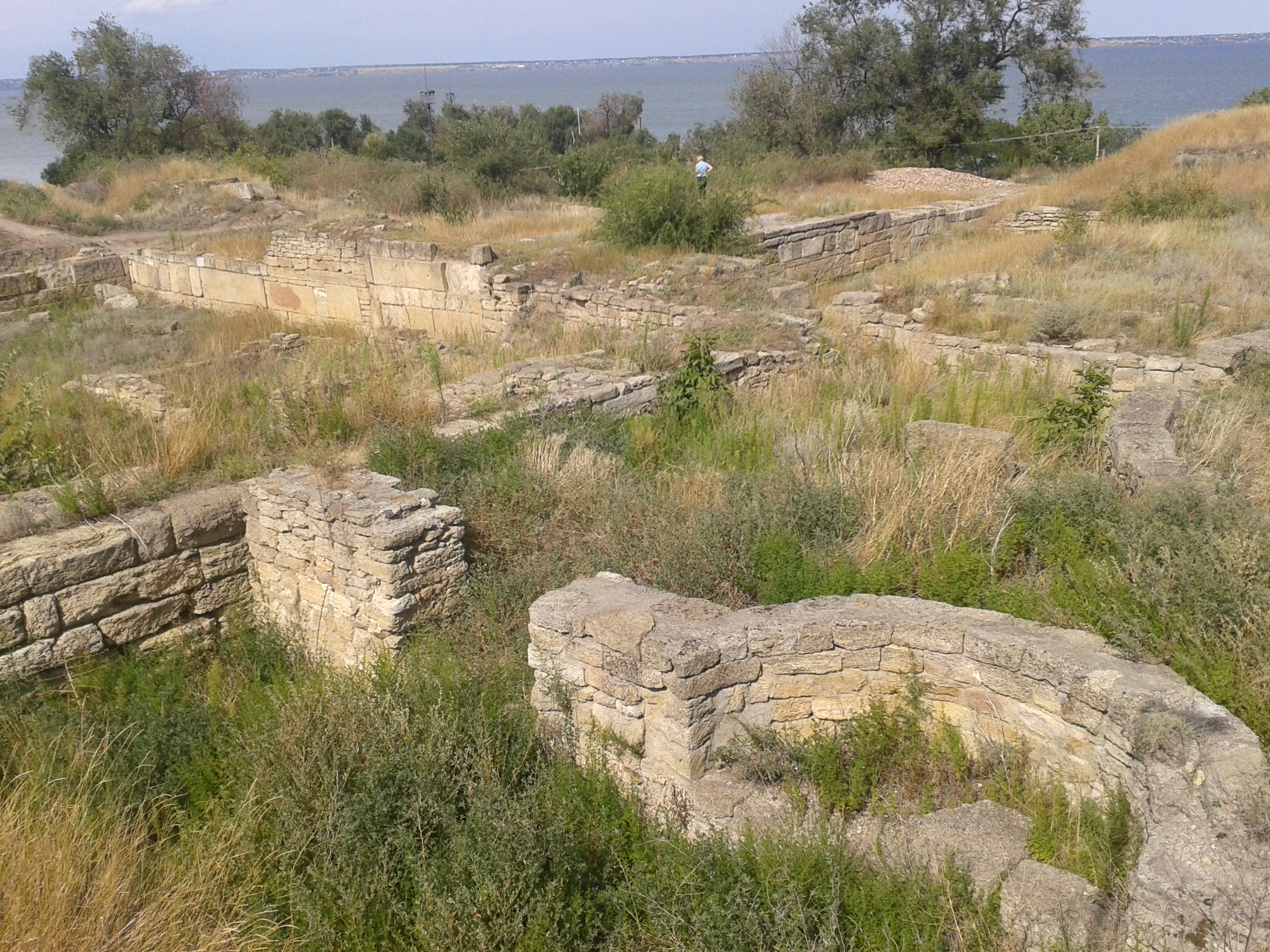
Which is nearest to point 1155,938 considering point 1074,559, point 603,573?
point 1074,559

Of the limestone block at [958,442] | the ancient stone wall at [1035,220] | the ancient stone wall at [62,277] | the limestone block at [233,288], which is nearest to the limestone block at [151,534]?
the limestone block at [958,442]

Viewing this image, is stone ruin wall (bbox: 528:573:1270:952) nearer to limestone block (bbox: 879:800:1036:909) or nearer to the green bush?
limestone block (bbox: 879:800:1036:909)

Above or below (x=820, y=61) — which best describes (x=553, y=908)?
below

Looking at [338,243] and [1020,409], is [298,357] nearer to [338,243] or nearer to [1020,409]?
[338,243]

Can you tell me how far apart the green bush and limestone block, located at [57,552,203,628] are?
8871 mm

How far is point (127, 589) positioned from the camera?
5176mm

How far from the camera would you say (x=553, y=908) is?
326 centimetres

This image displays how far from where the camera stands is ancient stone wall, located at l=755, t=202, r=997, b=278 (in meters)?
14.1

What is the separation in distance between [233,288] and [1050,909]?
53.3ft

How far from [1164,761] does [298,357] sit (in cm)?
911

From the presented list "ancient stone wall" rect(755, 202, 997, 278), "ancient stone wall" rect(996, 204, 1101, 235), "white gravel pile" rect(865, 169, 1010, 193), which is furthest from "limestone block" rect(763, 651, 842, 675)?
"white gravel pile" rect(865, 169, 1010, 193)

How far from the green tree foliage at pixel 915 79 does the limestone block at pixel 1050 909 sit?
27074mm

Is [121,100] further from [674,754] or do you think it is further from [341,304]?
[674,754]

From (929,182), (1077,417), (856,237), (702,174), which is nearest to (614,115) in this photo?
(929,182)
